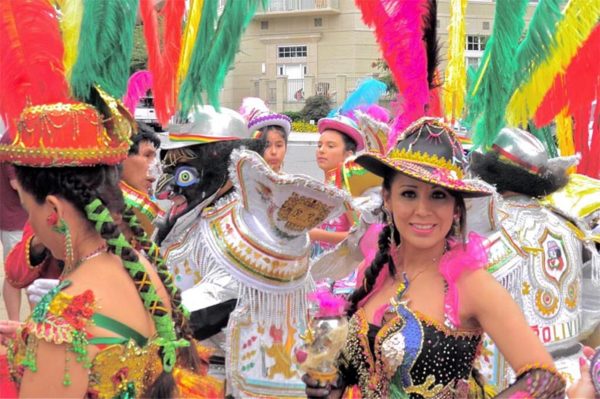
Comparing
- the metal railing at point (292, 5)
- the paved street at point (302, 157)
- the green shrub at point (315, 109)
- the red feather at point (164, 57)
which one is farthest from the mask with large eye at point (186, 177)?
the metal railing at point (292, 5)

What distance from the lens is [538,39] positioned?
357cm

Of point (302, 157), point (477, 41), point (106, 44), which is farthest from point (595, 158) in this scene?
point (477, 41)

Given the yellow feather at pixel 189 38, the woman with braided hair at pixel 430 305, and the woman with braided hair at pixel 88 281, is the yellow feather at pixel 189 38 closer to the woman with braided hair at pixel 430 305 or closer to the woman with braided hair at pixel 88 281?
the woman with braided hair at pixel 430 305

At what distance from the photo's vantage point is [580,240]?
14.7 ft

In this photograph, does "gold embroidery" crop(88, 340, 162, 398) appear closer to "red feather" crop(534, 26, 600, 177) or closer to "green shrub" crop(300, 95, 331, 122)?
"red feather" crop(534, 26, 600, 177)

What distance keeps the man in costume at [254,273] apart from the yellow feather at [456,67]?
0.70 meters

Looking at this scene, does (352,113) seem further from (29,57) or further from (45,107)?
(45,107)

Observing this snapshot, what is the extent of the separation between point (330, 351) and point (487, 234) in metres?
1.69

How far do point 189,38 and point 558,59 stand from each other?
1.66 meters

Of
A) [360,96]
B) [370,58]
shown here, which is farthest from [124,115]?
[370,58]

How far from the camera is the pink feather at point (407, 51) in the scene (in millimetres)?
3361

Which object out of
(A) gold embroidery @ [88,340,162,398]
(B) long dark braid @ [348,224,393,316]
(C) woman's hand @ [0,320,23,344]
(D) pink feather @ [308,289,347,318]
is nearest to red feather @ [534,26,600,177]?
(B) long dark braid @ [348,224,393,316]

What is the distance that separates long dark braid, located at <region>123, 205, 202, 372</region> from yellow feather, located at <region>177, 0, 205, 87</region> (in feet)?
5.16

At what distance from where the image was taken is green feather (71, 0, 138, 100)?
2.64 meters
